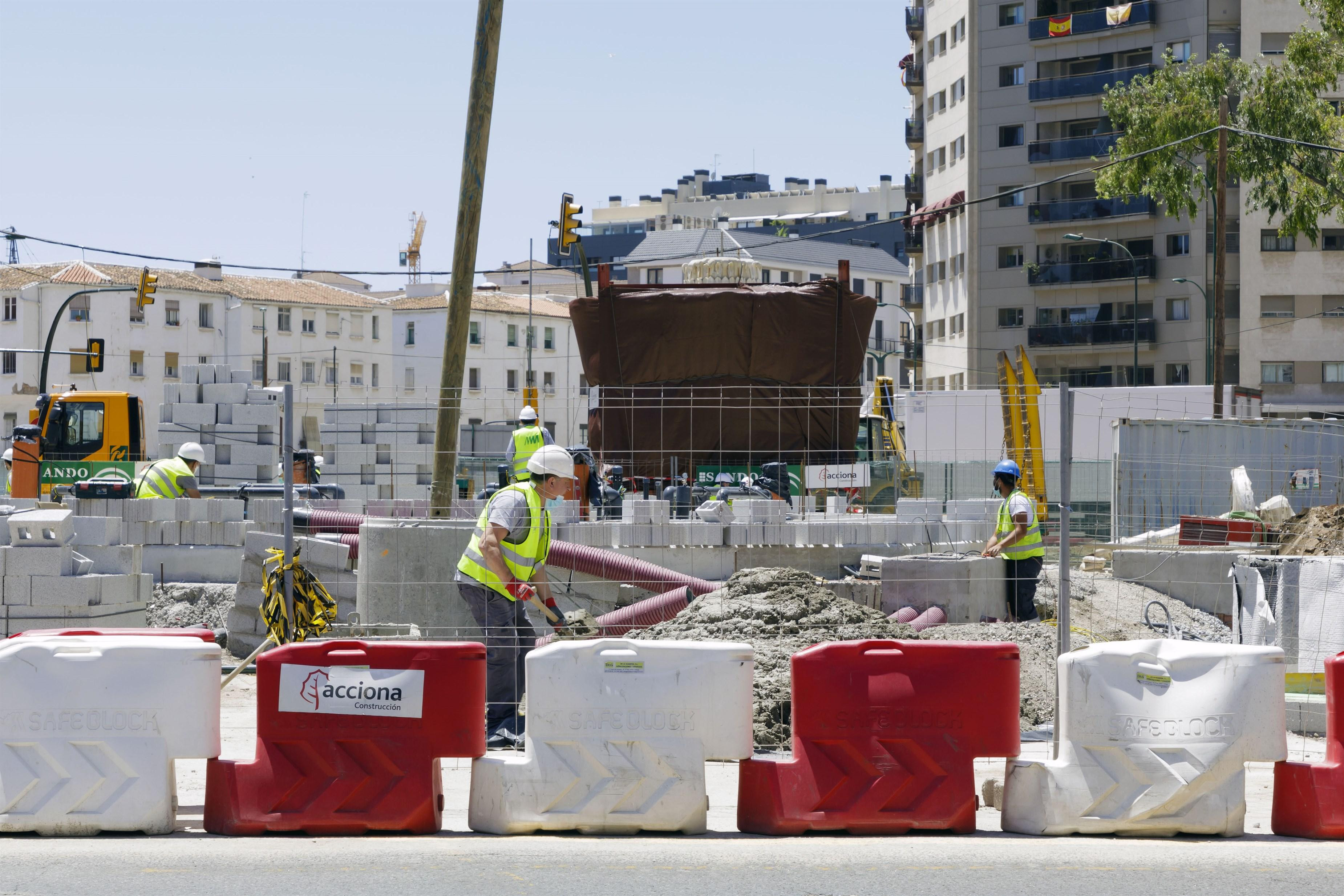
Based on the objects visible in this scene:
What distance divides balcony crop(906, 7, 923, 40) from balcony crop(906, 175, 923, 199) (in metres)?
6.99

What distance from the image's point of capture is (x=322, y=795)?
674 centimetres

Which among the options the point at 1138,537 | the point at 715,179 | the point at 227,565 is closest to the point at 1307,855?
the point at 1138,537

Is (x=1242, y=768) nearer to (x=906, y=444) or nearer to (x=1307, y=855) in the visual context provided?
(x=1307, y=855)

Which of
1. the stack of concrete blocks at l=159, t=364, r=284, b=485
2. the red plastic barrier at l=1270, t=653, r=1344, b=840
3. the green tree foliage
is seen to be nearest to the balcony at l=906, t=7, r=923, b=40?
the green tree foliage

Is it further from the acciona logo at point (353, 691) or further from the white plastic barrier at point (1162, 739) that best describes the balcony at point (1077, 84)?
the acciona logo at point (353, 691)

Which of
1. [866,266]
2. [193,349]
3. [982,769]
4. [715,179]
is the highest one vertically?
[715,179]

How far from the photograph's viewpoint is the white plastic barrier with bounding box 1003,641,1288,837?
666 cm

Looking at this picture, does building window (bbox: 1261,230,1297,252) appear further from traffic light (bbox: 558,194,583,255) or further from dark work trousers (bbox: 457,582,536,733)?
dark work trousers (bbox: 457,582,536,733)

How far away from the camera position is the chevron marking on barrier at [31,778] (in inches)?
259

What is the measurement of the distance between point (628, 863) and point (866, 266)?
Result: 3881 inches

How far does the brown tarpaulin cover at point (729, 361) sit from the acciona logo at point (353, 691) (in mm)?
11135

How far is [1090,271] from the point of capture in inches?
2530

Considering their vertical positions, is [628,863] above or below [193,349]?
below

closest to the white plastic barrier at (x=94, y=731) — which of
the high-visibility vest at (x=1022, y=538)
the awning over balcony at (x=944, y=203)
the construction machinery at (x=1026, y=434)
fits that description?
the construction machinery at (x=1026, y=434)
